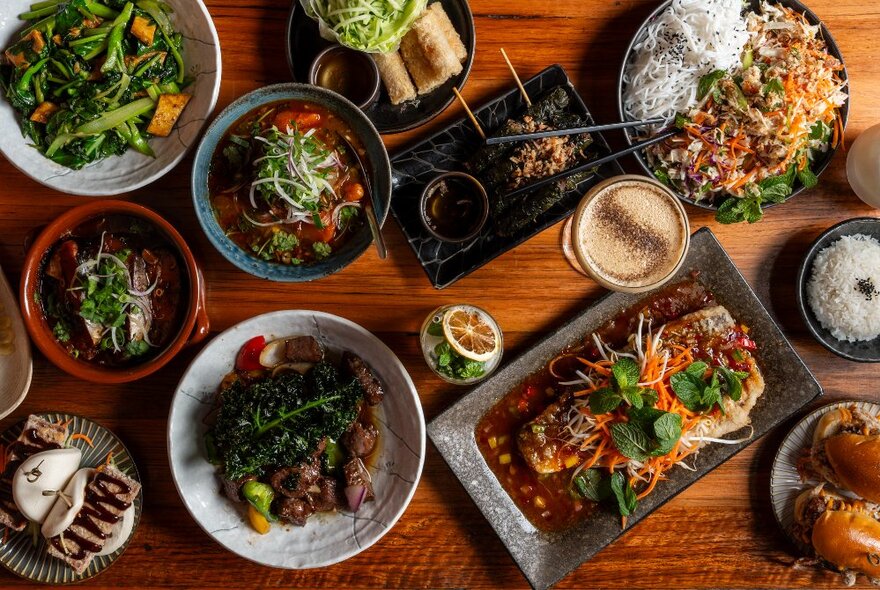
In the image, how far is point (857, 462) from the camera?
3141 millimetres

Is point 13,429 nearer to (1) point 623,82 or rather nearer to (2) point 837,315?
(1) point 623,82

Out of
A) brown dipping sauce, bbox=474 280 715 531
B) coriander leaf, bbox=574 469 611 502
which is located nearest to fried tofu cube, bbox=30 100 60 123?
brown dipping sauce, bbox=474 280 715 531

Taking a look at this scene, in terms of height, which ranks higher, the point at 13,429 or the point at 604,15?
the point at 604,15

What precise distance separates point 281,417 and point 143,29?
184 cm

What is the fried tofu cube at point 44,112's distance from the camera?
9.53 ft

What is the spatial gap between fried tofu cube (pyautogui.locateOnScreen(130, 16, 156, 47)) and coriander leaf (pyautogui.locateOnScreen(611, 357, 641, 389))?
258cm

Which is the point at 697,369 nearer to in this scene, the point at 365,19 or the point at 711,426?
the point at 711,426

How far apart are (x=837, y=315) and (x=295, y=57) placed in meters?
2.89

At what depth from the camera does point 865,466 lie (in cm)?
314

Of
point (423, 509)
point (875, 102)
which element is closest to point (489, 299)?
point (423, 509)

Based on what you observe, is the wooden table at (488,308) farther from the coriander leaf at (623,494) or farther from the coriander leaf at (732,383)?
the coriander leaf at (732,383)

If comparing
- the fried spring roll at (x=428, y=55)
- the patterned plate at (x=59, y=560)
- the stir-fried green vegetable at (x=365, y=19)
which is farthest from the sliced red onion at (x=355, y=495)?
the stir-fried green vegetable at (x=365, y=19)

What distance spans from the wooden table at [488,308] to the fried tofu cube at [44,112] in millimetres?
412

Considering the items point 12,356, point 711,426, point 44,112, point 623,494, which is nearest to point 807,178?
point 711,426
